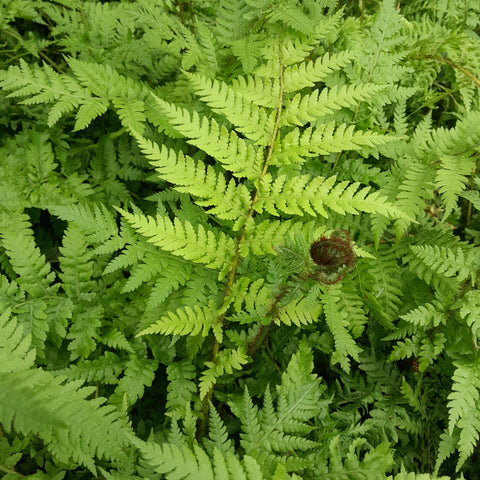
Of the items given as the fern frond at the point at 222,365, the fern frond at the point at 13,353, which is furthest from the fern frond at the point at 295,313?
the fern frond at the point at 13,353

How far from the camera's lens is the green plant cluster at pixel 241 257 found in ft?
5.91

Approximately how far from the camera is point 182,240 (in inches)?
72.2

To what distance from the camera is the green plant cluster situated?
1.80m

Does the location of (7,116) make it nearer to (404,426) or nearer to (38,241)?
(38,241)

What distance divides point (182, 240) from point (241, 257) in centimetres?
49

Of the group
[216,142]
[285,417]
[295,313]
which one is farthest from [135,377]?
[216,142]

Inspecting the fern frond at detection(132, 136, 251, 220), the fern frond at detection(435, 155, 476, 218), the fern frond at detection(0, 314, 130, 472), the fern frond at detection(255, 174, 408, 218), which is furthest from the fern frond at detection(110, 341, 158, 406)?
the fern frond at detection(435, 155, 476, 218)

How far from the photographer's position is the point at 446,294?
7.52 feet

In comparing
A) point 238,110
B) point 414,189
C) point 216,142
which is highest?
point 238,110

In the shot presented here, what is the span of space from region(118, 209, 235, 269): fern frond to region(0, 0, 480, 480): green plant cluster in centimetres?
1

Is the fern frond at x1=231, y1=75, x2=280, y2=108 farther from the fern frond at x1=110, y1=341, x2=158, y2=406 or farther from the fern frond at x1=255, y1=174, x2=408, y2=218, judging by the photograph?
the fern frond at x1=110, y1=341, x2=158, y2=406

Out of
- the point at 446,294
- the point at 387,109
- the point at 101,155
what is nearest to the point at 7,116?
the point at 101,155

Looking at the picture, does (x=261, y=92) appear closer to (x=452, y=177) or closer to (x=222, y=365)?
(x=452, y=177)

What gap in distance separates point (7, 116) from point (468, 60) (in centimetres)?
311
